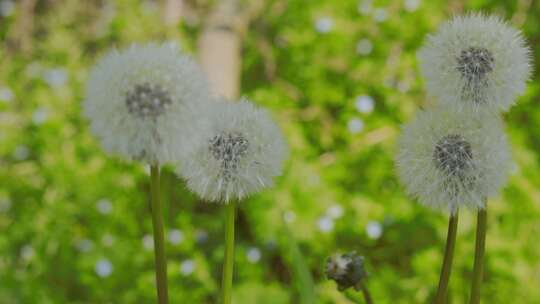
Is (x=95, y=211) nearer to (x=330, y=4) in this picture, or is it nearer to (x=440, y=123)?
(x=330, y=4)

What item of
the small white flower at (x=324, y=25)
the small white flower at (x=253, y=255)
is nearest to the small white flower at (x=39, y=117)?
the small white flower at (x=253, y=255)

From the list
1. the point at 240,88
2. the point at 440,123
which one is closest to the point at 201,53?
the point at 240,88

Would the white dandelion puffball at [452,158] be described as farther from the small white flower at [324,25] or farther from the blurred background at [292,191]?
the small white flower at [324,25]

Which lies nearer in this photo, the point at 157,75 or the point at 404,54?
the point at 157,75

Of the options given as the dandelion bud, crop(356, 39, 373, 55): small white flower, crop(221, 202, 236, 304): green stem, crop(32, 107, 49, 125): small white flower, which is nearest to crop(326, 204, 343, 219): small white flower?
crop(356, 39, 373, 55): small white flower

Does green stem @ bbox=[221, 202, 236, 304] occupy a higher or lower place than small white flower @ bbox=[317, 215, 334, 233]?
lower

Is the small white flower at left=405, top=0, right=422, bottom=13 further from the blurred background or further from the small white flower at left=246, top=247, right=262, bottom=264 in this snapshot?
the small white flower at left=246, top=247, right=262, bottom=264
